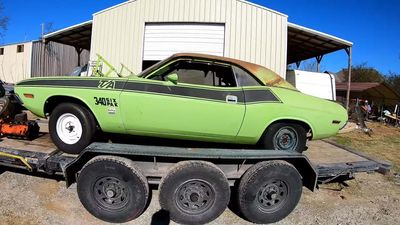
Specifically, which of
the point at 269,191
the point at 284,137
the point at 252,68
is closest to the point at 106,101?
the point at 252,68

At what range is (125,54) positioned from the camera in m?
12.6

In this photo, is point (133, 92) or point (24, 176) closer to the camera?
point (133, 92)

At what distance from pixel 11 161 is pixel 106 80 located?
1532 mm

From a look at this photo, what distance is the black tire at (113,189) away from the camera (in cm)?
380

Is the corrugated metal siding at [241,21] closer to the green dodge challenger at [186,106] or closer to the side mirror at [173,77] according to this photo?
the green dodge challenger at [186,106]

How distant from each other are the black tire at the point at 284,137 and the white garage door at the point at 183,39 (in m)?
7.90

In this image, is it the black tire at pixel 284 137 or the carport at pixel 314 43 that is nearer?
the black tire at pixel 284 137

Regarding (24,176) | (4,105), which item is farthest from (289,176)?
(4,105)

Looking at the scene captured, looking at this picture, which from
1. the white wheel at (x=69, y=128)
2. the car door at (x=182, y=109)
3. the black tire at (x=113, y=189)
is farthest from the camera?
the white wheel at (x=69, y=128)

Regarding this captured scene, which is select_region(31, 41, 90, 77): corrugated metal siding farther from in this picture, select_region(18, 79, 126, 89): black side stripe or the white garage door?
select_region(18, 79, 126, 89): black side stripe

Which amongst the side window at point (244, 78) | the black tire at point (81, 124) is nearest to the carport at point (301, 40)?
the side window at point (244, 78)

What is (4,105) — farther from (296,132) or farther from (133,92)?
(296,132)

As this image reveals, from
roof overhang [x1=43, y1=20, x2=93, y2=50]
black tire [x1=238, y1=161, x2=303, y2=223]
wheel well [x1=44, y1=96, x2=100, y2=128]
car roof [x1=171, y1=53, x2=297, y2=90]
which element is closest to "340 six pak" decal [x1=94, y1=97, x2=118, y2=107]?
wheel well [x1=44, y1=96, x2=100, y2=128]

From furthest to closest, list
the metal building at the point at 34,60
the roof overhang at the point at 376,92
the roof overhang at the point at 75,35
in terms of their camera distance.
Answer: the roof overhang at the point at 376,92 < the metal building at the point at 34,60 < the roof overhang at the point at 75,35
